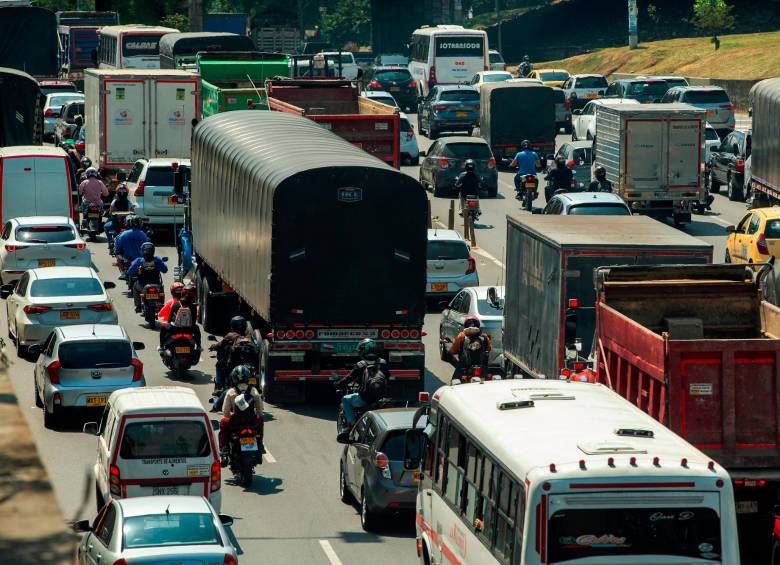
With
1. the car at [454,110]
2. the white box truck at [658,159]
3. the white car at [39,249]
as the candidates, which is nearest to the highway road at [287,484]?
the white car at [39,249]

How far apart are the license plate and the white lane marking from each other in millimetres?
3891

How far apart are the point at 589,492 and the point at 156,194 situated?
1096 inches

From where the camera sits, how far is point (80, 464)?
18.5 meters

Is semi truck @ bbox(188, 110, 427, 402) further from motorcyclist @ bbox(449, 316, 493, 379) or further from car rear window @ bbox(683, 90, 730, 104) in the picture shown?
car rear window @ bbox(683, 90, 730, 104)

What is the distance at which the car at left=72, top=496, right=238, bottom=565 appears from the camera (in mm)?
11555

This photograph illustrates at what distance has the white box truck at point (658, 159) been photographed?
124ft

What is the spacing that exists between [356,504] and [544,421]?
7262 mm

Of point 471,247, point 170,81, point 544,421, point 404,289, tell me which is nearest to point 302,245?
point 404,289

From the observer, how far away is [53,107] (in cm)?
5803

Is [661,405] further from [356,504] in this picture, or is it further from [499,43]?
[499,43]

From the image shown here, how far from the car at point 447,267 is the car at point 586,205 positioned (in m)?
Result: 2.67

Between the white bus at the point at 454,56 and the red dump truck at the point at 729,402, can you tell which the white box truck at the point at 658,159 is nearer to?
the red dump truck at the point at 729,402

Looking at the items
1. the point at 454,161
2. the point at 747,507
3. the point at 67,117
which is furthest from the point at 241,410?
the point at 67,117

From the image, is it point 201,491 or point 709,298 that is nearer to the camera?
point 201,491
